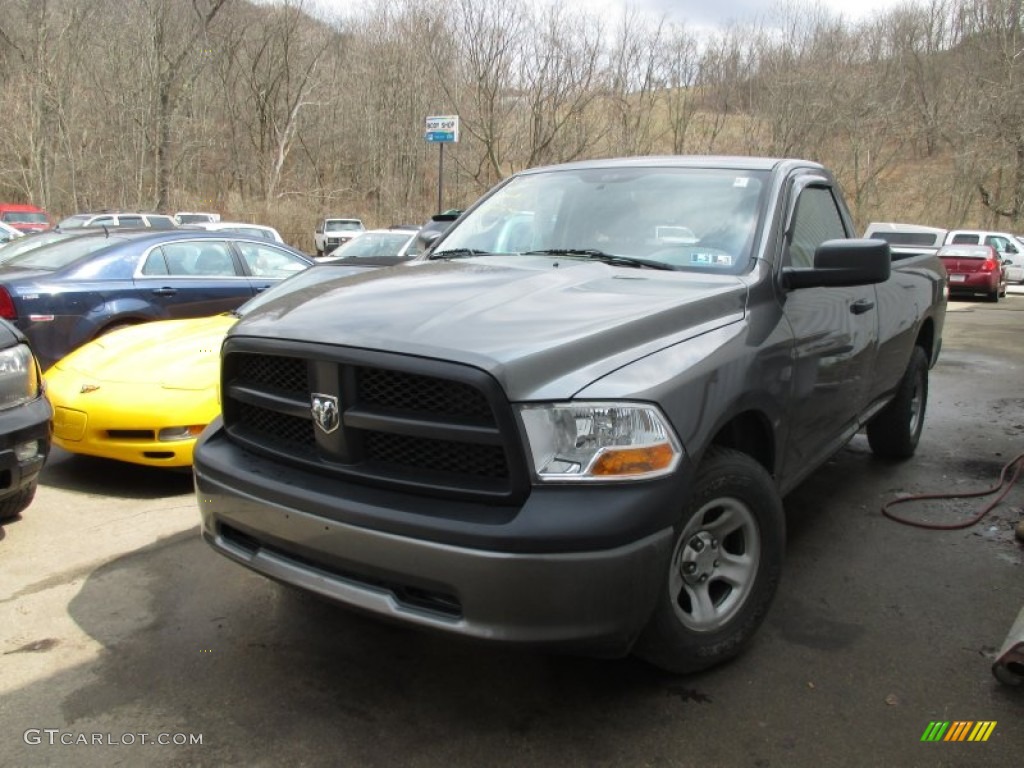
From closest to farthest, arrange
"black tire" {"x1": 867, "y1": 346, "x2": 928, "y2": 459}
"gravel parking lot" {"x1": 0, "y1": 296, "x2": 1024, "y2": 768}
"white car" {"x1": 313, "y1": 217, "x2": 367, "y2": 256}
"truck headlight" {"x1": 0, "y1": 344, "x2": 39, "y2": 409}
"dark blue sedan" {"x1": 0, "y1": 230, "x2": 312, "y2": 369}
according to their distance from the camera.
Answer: "gravel parking lot" {"x1": 0, "y1": 296, "x2": 1024, "y2": 768}
"truck headlight" {"x1": 0, "y1": 344, "x2": 39, "y2": 409}
"black tire" {"x1": 867, "y1": 346, "x2": 928, "y2": 459}
"dark blue sedan" {"x1": 0, "y1": 230, "x2": 312, "y2": 369}
"white car" {"x1": 313, "y1": 217, "x2": 367, "y2": 256}

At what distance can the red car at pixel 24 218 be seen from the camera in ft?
93.0

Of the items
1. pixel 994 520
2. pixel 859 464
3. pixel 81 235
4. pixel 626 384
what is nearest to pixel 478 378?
pixel 626 384

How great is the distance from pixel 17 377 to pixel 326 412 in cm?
220

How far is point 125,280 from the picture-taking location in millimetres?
7035

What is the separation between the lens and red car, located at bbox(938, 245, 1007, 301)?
65.1 ft

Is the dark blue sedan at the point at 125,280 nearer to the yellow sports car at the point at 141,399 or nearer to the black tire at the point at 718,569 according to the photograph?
the yellow sports car at the point at 141,399

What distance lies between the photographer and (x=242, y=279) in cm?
805

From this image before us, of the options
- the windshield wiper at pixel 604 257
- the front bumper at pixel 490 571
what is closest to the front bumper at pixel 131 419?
the windshield wiper at pixel 604 257

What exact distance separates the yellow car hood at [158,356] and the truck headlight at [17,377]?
91 cm

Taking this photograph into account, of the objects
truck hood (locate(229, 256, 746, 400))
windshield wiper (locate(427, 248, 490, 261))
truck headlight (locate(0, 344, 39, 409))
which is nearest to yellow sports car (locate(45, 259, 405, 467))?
truck headlight (locate(0, 344, 39, 409))

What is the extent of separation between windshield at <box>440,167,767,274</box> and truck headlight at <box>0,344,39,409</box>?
2040 millimetres

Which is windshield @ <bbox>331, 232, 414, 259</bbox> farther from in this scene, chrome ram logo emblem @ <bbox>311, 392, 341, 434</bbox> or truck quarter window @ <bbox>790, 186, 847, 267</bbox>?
chrome ram logo emblem @ <bbox>311, 392, 341, 434</bbox>

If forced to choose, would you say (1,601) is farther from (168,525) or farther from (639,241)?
(639,241)

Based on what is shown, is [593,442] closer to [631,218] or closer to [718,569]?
[718,569]
